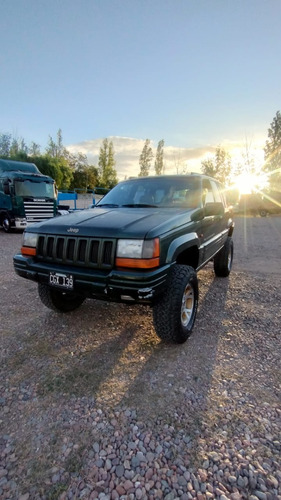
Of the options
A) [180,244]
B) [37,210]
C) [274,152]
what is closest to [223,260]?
[180,244]

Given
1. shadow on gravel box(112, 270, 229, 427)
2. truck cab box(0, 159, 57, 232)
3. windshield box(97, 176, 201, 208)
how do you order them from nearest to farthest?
shadow on gravel box(112, 270, 229, 427), windshield box(97, 176, 201, 208), truck cab box(0, 159, 57, 232)

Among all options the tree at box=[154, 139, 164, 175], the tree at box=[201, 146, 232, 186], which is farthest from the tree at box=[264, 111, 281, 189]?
the tree at box=[154, 139, 164, 175]

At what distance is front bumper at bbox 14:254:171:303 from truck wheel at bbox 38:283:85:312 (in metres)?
0.71

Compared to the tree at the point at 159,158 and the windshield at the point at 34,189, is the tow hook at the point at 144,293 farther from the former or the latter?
the tree at the point at 159,158

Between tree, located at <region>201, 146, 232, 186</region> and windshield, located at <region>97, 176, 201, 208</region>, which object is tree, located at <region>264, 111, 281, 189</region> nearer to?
tree, located at <region>201, 146, 232, 186</region>

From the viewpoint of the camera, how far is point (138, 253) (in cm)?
225

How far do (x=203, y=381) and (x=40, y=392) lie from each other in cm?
135

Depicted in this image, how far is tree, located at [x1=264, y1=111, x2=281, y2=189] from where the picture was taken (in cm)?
3106

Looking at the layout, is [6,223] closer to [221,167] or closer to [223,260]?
[223,260]

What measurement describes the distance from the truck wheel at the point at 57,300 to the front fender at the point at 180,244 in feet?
4.26

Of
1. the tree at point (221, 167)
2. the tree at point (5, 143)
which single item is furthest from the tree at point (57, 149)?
the tree at point (221, 167)

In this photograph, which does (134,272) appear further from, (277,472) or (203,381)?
(277,472)

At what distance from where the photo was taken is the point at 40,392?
6.95ft

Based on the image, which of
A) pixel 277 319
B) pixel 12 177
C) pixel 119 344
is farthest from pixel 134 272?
pixel 12 177
